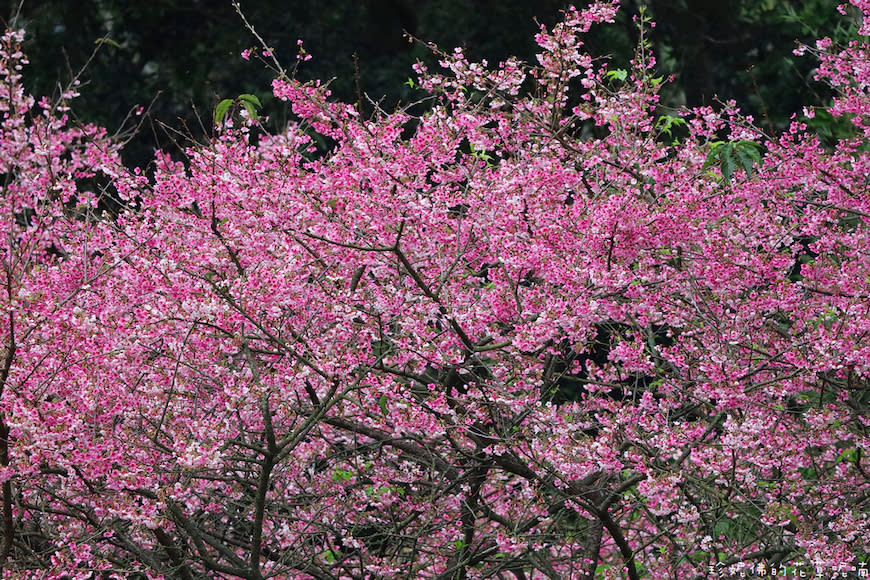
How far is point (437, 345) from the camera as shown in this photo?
480 cm

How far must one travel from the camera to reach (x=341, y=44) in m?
14.0

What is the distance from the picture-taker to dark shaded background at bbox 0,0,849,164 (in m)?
13.2

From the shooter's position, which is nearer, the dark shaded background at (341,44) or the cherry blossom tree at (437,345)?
the cherry blossom tree at (437,345)

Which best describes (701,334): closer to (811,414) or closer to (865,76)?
(811,414)

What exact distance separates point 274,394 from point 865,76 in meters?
3.53

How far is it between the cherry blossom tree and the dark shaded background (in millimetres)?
7776

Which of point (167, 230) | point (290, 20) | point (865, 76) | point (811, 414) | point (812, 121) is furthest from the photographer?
point (290, 20)

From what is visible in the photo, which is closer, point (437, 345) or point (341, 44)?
point (437, 345)

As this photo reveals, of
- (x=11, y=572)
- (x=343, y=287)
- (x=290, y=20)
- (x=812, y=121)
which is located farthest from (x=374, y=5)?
(x=11, y=572)

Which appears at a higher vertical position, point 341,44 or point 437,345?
point 341,44

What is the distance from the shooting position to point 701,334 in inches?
216

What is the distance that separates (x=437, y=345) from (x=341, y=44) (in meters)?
9.91

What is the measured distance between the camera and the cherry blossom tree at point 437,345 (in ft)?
14.7

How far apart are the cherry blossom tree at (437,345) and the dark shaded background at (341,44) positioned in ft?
25.5
